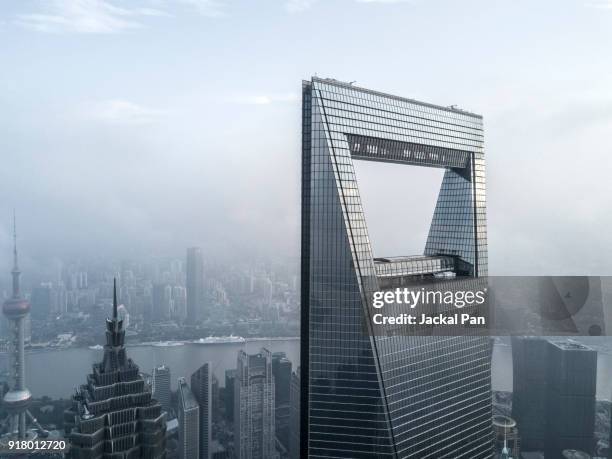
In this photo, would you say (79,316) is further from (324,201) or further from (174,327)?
(324,201)

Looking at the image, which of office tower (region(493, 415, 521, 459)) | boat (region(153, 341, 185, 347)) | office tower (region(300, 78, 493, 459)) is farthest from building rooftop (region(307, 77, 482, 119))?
boat (region(153, 341, 185, 347))

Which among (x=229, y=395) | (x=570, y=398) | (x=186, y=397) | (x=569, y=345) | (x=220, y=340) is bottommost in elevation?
(x=229, y=395)

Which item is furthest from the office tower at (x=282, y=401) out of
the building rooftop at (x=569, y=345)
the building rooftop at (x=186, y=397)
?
the building rooftop at (x=569, y=345)

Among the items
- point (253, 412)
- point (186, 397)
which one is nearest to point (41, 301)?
point (186, 397)

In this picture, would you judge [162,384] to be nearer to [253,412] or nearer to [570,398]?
[253,412]

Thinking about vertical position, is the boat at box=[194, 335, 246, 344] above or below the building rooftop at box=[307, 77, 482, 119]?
below

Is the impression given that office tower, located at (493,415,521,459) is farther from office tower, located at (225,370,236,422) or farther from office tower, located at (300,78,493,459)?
office tower, located at (225,370,236,422)
